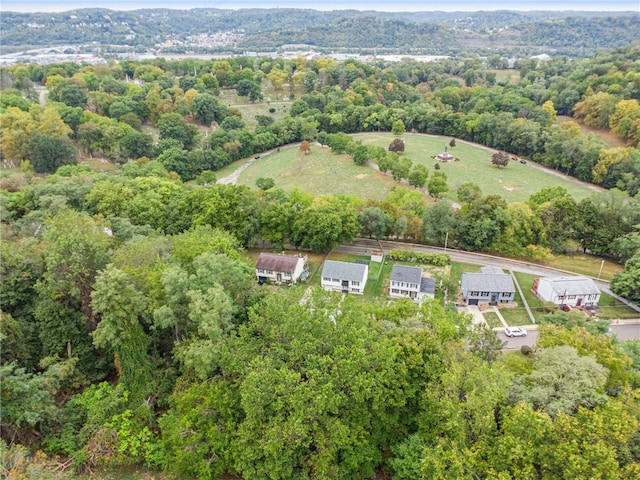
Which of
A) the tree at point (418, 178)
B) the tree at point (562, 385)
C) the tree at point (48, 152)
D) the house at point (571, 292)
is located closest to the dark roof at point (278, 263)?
the house at point (571, 292)

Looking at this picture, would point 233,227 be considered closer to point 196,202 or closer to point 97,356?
point 196,202

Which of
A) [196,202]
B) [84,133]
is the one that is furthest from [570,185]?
[84,133]

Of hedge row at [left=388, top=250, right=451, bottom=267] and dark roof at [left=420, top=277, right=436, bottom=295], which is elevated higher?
dark roof at [left=420, top=277, right=436, bottom=295]

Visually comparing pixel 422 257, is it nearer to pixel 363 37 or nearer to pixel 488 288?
pixel 488 288

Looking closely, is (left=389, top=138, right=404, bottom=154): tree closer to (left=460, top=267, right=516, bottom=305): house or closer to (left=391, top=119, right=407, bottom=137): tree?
(left=391, top=119, right=407, bottom=137): tree

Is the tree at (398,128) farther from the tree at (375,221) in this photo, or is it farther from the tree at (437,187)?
the tree at (375,221)

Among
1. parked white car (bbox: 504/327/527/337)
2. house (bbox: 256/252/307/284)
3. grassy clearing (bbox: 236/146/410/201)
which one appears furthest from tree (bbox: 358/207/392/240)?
parked white car (bbox: 504/327/527/337)
